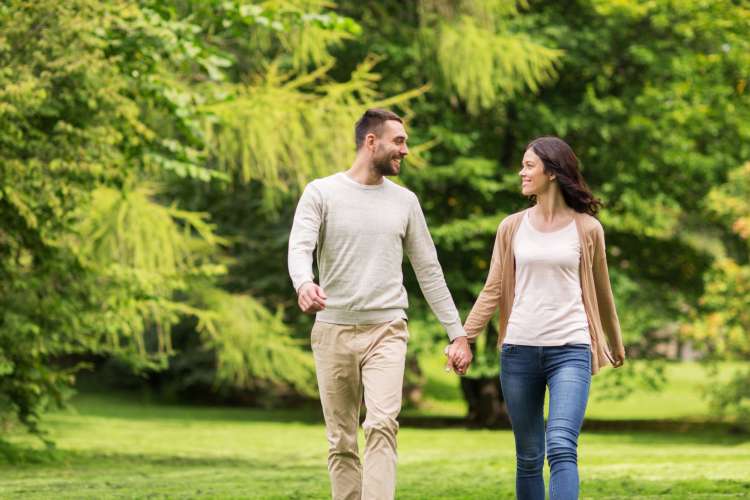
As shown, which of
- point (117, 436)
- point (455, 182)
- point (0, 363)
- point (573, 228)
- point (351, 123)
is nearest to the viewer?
point (573, 228)

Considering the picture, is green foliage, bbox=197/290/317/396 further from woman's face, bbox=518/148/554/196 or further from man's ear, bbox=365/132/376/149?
woman's face, bbox=518/148/554/196

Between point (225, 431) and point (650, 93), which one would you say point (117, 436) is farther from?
point (650, 93)

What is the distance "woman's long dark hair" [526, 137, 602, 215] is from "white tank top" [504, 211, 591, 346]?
5.1 inches

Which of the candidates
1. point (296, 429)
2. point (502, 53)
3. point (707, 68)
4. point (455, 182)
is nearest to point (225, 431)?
point (296, 429)

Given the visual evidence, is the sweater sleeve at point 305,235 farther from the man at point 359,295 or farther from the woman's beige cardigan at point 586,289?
the woman's beige cardigan at point 586,289

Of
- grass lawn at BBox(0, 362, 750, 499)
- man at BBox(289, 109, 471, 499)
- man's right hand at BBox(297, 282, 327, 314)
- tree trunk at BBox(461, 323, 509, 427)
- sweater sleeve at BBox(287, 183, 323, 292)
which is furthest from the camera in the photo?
tree trunk at BBox(461, 323, 509, 427)

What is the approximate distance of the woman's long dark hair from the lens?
5484mm

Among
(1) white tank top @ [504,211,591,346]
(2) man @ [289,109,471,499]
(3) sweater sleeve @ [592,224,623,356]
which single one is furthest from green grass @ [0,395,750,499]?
(1) white tank top @ [504,211,591,346]

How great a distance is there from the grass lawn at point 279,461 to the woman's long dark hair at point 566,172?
289cm

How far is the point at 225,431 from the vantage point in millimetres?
21328

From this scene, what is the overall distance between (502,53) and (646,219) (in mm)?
4033

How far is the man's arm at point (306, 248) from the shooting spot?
5.08m

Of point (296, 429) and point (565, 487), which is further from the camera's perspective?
point (296, 429)

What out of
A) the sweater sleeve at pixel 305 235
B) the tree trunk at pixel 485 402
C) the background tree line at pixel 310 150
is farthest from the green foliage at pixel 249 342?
the sweater sleeve at pixel 305 235
